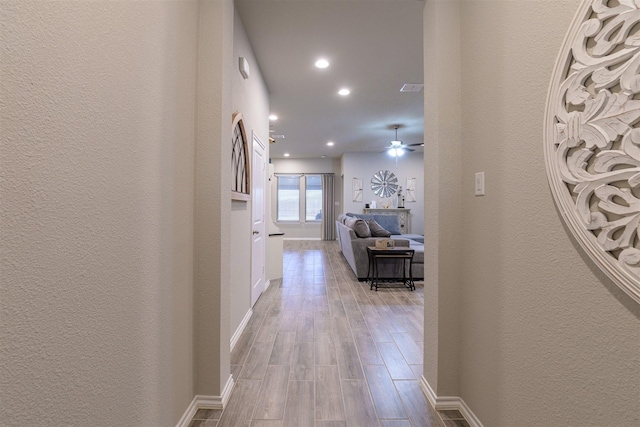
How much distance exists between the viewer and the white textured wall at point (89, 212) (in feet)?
2.08

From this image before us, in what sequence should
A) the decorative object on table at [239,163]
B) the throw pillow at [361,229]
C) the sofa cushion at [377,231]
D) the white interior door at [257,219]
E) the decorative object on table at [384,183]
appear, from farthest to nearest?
the decorative object on table at [384,183], the sofa cushion at [377,231], the throw pillow at [361,229], the white interior door at [257,219], the decorative object on table at [239,163]

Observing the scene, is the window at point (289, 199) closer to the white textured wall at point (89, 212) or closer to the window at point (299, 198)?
the window at point (299, 198)

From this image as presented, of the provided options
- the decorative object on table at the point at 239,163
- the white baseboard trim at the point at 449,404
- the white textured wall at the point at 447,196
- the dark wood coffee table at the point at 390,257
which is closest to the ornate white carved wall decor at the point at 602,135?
the white textured wall at the point at 447,196

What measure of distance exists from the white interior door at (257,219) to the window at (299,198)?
20.1 feet

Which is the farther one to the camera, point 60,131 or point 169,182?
point 169,182

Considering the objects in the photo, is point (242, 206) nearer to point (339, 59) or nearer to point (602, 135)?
point (339, 59)

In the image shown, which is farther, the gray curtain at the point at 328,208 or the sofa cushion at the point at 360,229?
the gray curtain at the point at 328,208

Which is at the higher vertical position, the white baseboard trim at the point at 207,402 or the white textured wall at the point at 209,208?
the white textured wall at the point at 209,208

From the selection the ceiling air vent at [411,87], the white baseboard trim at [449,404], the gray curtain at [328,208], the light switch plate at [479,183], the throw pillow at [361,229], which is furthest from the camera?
the gray curtain at [328,208]

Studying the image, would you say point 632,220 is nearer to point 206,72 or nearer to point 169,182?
point 169,182

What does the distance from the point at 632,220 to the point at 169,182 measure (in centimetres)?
159

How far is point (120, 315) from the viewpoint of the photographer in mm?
979

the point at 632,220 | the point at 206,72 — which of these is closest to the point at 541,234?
the point at 632,220

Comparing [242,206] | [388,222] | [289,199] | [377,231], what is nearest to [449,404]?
[242,206]
